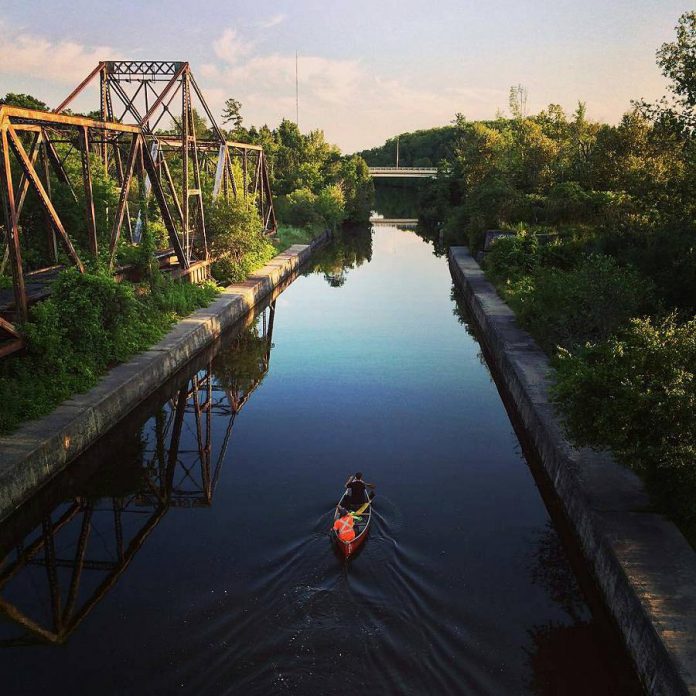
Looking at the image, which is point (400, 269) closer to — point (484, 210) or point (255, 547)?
point (484, 210)

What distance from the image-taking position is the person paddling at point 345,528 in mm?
9133

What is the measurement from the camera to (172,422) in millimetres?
14773

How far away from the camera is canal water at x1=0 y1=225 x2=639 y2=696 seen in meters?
7.22

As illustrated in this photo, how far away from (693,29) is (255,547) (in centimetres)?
1586

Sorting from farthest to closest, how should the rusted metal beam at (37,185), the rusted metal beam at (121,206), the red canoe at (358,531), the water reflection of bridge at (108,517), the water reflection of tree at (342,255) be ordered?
the water reflection of tree at (342,255)
the rusted metal beam at (121,206)
the rusted metal beam at (37,185)
the red canoe at (358,531)
the water reflection of bridge at (108,517)

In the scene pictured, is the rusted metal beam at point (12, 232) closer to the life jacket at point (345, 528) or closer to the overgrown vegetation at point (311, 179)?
the life jacket at point (345, 528)

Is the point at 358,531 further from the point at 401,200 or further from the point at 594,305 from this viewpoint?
the point at 401,200

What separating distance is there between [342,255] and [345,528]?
4070 cm

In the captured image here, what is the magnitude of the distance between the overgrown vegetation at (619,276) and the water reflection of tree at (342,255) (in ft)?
28.1

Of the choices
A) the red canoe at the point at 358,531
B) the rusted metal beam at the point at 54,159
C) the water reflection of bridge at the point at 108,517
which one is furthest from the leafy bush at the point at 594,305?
the rusted metal beam at the point at 54,159

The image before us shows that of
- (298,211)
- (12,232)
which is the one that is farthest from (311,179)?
(12,232)

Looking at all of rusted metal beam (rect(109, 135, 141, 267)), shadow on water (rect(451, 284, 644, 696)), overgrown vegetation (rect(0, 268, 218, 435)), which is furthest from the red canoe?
rusted metal beam (rect(109, 135, 141, 267))

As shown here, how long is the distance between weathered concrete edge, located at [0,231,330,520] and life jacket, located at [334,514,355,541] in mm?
4924

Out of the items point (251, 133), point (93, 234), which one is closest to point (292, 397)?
point (93, 234)
